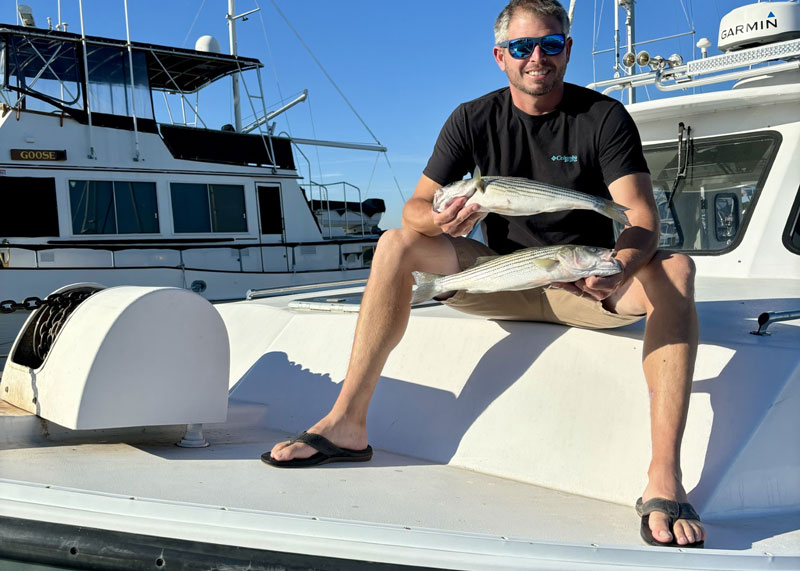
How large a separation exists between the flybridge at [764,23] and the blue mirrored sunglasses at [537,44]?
3.03m

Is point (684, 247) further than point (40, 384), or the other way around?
point (684, 247)

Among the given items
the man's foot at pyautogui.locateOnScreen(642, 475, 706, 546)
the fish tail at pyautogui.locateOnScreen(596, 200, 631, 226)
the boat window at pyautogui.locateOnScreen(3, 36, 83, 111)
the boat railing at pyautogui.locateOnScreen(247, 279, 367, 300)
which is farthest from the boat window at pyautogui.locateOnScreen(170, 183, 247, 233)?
the man's foot at pyautogui.locateOnScreen(642, 475, 706, 546)

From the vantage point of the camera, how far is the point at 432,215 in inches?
102

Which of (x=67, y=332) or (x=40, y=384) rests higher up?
(x=67, y=332)

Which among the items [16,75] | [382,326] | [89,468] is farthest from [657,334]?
[16,75]

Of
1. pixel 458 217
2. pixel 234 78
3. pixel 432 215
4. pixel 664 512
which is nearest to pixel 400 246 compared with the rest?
pixel 432 215

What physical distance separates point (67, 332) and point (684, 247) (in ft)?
10.4

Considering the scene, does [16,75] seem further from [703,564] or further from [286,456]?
[703,564]

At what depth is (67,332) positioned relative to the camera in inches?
107

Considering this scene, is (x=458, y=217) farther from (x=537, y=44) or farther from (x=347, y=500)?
(x=347, y=500)

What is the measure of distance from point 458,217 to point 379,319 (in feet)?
1.69

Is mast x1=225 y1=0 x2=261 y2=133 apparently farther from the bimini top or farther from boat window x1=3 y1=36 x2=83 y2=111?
boat window x1=3 y1=36 x2=83 y2=111

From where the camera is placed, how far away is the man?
2.38 meters

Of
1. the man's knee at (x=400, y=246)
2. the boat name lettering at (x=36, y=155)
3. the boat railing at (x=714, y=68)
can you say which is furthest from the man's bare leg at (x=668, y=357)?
the boat name lettering at (x=36, y=155)
